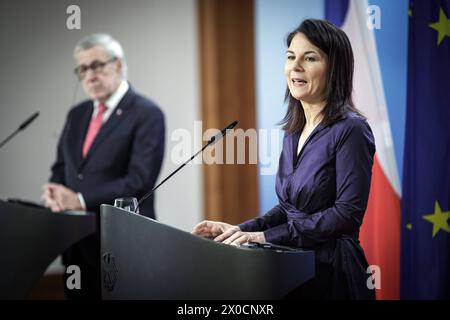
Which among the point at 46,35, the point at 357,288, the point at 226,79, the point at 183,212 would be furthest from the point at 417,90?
the point at 46,35

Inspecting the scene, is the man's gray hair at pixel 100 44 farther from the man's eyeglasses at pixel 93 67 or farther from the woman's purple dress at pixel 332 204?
the woman's purple dress at pixel 332 204

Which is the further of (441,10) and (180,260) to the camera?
(441,10)

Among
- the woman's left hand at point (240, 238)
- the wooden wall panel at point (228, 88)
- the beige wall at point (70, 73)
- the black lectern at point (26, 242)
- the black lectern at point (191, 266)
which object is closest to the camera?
the black lectern at point (191, 266)

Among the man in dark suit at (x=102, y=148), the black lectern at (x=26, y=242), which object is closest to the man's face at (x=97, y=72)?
the man in dark suit at (x=102, y=148)

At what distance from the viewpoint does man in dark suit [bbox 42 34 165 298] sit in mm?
3250

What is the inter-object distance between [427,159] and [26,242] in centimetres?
183

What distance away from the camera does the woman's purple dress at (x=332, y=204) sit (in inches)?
77.5

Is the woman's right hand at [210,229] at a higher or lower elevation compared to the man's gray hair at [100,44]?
lower

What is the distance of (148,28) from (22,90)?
1029 millimetres

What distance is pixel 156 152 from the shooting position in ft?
10.9

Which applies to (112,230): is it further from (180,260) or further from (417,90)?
(417,90)

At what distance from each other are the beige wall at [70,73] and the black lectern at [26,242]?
1.73 metres

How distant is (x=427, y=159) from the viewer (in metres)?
2.67
